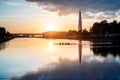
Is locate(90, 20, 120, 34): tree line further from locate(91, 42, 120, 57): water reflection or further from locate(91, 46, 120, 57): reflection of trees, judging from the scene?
locate(91, 46, 120, 57): reflection of trees

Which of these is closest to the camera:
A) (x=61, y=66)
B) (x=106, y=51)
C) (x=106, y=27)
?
(x=61, y=66)

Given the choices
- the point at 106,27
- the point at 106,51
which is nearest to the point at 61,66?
the point at 106,51

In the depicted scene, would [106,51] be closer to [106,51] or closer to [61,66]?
[106,51]

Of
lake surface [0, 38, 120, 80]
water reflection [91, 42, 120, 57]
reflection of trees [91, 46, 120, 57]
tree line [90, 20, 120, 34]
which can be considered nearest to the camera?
lake surface [0, 38, 120, 80]

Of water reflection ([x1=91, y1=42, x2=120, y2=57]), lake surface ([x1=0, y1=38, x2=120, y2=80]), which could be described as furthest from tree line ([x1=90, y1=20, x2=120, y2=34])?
lake surface ([x1=0, y1=38, x2=120, y2=80])

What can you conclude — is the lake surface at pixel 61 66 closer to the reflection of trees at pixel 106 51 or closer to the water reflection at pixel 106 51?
the water reflection at pixel 106 51

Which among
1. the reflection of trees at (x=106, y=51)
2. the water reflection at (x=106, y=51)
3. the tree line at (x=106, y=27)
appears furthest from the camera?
the tree line at (x=106, y=27)

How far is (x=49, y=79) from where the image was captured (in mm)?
19891

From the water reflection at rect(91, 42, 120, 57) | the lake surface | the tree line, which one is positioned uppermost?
the tree line

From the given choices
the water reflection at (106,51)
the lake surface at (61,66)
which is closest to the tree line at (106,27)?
the water reflection at (106,51)

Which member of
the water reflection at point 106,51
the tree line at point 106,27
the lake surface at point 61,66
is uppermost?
the tree line at point 106,27

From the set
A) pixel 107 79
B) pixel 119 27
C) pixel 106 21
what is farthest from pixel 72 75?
pixel 106 21

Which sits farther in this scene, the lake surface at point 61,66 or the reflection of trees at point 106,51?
the reflection of trees at point 106,51

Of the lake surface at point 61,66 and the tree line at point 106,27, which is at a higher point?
the tree line at point 106,27
